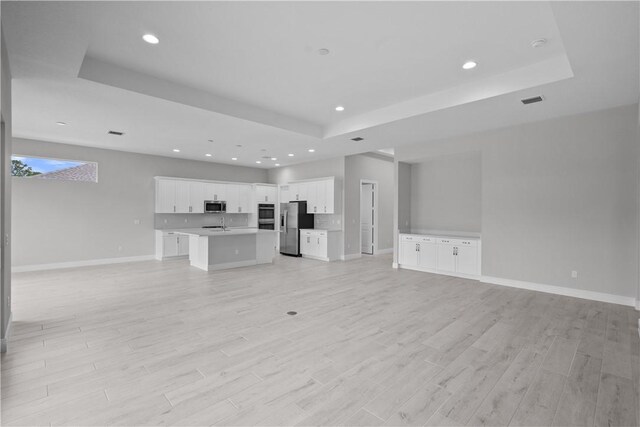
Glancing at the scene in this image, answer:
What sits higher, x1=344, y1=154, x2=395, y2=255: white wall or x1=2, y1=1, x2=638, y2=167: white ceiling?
x1=2, y1=1, x2=638, y2=167: white ceiling

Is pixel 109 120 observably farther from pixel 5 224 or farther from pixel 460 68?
pixel 460 68

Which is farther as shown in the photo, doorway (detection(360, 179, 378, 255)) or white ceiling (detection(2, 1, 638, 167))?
doorway (detection(360, 179, 378, 255))

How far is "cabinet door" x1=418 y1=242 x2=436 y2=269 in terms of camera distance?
22.0 feet

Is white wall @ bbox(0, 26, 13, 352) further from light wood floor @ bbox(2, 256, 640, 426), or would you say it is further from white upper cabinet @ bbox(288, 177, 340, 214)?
white upper cabinet @ bbox(288, 177, 340, 214)

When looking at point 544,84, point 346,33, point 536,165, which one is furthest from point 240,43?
point 536,165

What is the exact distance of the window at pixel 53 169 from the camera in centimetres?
676

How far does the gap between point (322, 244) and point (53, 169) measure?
6.75m

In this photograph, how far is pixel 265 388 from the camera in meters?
2.35

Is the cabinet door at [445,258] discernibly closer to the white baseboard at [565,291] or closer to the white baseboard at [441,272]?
the white baseboard at [441,272]

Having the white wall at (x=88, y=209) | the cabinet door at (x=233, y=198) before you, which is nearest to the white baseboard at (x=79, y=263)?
the white wall at (x=88, y=209)

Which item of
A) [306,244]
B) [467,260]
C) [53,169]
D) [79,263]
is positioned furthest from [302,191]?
[53,169]

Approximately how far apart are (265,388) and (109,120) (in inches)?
207

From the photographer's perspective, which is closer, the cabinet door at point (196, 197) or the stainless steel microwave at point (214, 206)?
the cabinet door at point (196, 197)

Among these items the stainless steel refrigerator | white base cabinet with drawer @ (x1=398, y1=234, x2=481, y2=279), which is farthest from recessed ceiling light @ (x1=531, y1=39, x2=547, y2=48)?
the stainless steel refrigerator
